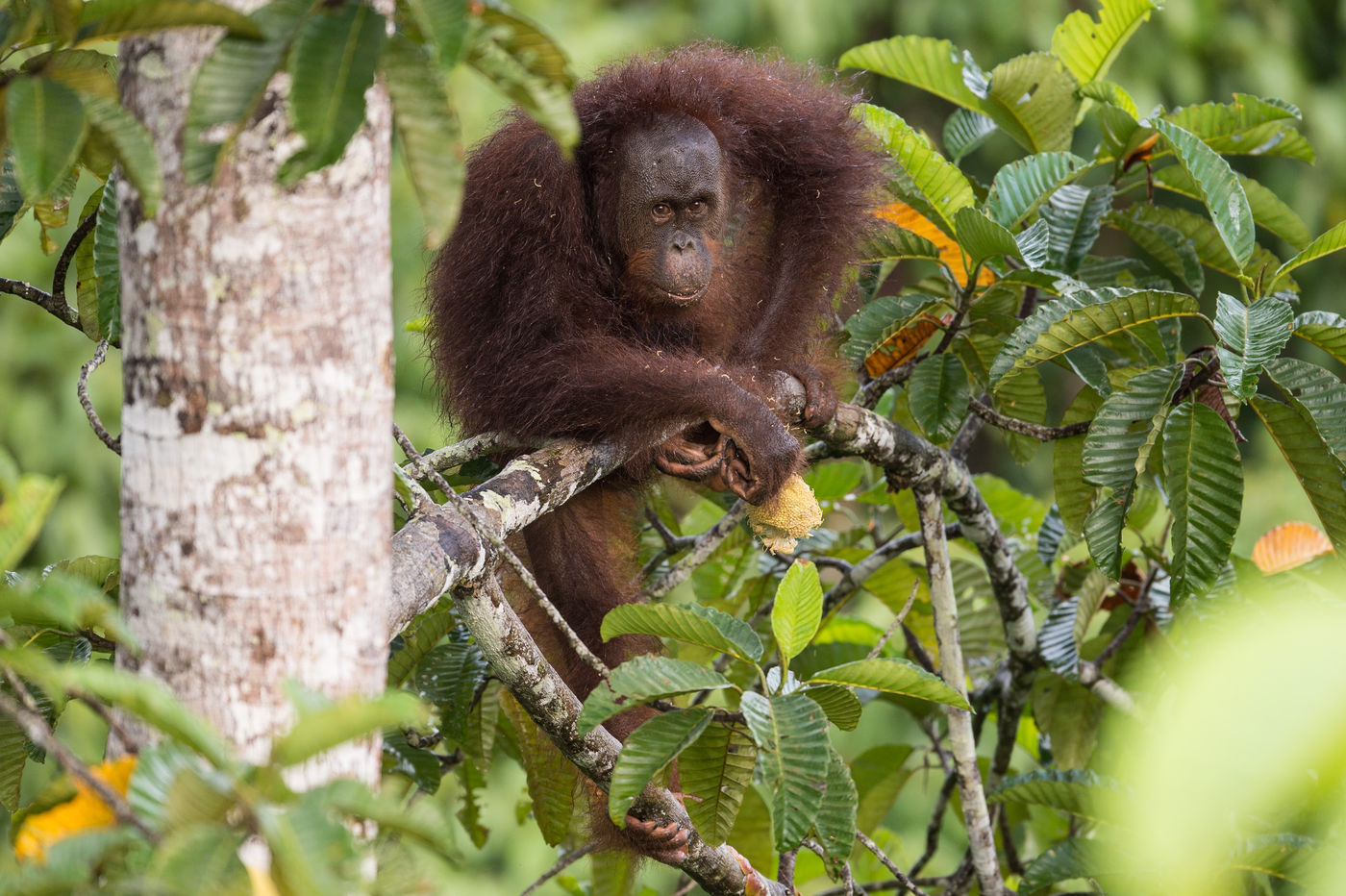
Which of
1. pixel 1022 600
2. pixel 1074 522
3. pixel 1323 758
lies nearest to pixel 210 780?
pixel 1323 758

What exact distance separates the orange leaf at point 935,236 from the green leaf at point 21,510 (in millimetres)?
1628

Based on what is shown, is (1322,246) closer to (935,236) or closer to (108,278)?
(935,236)

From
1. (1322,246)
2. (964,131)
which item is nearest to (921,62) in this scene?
(964,131)

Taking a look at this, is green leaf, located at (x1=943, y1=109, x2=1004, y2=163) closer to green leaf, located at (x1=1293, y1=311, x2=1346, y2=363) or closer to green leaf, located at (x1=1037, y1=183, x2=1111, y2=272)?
green leaf, located at (x1=1037, y1=183, x2=1111, y2=272)

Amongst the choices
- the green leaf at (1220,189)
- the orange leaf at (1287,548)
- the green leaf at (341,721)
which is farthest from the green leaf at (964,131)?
the green leaf at (341,721)

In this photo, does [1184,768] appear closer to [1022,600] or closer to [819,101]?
[1022,600]

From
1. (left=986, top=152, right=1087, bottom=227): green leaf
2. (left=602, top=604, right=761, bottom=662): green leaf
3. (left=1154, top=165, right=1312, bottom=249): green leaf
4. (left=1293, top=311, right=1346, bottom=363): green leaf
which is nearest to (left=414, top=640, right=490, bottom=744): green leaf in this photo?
A: (left=602, top=604, right=761, bottom=662): green leaf

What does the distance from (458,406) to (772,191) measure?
767 mm

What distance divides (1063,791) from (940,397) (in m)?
0.68

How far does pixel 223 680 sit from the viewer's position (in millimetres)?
817

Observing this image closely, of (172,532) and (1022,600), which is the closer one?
(172,532)

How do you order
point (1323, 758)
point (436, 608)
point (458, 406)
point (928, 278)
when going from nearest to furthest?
1. point (1323, 758)
2. point (436, 608)
3. point (458, 406)
4. point (928, 278)

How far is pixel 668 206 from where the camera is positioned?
2178 mm

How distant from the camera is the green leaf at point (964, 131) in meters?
2.28
